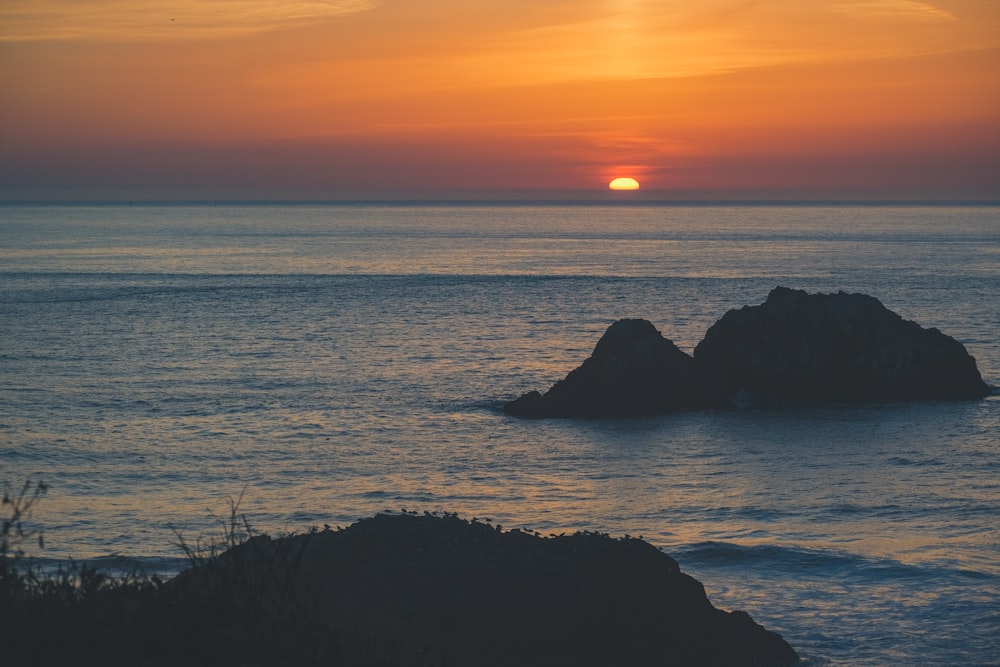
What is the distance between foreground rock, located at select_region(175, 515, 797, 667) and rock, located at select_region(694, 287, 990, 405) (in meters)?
25.7

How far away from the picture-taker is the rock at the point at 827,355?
41219 mm

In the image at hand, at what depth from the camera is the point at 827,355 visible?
4175 centimetres

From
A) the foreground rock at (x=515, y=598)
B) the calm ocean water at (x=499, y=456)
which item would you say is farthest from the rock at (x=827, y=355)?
the foreground rock at (x=515, y=598)

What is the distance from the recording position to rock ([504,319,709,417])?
3841 cm

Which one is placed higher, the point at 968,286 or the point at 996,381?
the point at 968,286

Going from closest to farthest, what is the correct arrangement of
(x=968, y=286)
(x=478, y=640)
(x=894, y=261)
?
(x=478, y=640), (x=968, y=286), (x=894, y=261)

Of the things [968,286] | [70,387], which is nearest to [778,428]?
[70,387]

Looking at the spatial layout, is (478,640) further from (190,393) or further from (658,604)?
(190,393)

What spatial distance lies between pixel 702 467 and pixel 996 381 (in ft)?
64.6

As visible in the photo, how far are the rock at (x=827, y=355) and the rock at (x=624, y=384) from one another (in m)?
1.71

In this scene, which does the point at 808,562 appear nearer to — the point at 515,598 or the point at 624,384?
the point at 515,598

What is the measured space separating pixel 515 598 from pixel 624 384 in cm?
2446

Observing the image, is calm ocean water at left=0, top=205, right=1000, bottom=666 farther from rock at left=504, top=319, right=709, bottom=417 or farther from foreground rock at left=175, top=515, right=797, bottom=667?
foreground rock at left=175, top=515, right=797, bottom=667

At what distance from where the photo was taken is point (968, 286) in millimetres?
89500
